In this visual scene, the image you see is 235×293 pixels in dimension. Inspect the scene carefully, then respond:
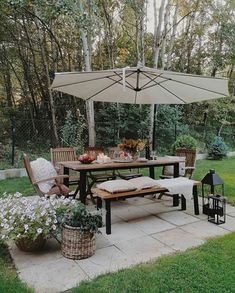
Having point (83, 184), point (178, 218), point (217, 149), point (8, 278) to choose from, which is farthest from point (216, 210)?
point (217, 149)

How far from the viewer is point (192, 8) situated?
36.8 ft

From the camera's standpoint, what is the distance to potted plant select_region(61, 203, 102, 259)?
281cm

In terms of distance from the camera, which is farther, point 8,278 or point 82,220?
point 82,220

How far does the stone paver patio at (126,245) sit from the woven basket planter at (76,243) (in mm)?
65

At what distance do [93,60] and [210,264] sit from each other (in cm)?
973

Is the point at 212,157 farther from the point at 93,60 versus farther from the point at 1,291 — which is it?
the point at 1,291

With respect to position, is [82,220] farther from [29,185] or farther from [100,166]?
[29,185]

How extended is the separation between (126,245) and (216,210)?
1480 millimetres

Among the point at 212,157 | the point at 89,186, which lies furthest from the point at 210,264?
the point at 212,157

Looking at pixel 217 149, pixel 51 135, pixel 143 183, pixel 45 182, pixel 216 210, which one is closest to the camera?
pixel 216 210

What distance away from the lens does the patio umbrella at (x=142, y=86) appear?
389cm

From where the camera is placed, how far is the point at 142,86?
4898mm

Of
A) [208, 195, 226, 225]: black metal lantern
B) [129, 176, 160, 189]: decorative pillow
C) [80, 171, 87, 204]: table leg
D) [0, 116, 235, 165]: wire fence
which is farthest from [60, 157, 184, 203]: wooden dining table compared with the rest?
[0, 116, 235, 165]: wire fence

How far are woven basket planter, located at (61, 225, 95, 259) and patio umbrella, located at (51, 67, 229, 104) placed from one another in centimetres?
200
